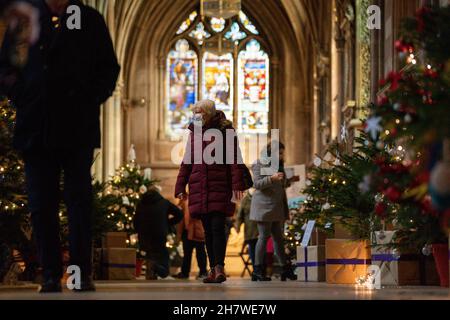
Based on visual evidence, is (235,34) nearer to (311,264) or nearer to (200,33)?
(200,33)

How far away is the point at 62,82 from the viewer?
635cm

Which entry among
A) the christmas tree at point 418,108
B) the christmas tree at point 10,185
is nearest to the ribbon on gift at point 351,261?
the christmas tree at point 10,185

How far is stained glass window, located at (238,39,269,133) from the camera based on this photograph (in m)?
31.3

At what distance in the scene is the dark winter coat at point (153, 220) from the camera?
1486 cm

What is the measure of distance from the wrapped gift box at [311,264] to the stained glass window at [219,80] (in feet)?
65.2

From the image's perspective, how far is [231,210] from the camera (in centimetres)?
915

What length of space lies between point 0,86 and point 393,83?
2.13 metres

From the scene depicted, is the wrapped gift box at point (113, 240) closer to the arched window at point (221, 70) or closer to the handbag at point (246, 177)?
the handbag at point (246, 177)

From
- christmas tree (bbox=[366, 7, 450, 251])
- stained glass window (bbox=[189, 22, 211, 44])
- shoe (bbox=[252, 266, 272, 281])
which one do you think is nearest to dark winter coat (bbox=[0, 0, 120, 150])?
christmas tree (bbox=[366, 7, 450, 251])

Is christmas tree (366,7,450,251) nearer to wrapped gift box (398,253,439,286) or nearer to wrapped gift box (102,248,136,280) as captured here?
wrapped gift box (398,253,439,286)

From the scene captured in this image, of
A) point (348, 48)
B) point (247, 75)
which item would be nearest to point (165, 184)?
point (247, 75)

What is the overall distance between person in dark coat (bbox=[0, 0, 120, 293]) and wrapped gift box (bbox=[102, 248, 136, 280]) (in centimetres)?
565

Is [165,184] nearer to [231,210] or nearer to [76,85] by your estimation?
[231,210]

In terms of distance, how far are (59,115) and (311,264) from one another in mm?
5476
